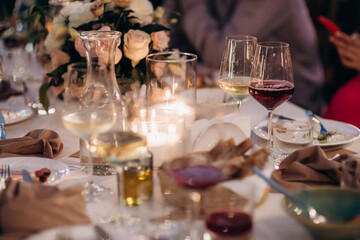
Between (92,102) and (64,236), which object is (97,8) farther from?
(64,236)

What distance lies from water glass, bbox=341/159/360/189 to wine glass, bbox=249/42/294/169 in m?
0.33

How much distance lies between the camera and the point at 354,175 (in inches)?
39.5

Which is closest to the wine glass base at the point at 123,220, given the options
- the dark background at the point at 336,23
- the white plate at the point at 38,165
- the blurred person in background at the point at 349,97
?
the white plate at the point at 38,165

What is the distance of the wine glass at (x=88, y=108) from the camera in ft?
3.59

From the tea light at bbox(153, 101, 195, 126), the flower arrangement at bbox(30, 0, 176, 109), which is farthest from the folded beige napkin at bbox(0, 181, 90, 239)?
the flower arrangement at bbox(30, 0, 176, 109)

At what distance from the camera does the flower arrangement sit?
5.45ft

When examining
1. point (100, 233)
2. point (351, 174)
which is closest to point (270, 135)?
point (351, 174)

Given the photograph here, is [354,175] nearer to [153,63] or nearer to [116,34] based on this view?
[153,63]

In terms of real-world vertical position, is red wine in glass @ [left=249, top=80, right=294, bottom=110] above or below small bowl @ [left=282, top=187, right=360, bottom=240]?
above

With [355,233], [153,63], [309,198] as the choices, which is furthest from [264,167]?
[153,63]

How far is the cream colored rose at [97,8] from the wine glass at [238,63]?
0.50 m

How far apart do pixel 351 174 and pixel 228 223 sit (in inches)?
12.4

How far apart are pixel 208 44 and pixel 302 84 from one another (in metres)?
0.79

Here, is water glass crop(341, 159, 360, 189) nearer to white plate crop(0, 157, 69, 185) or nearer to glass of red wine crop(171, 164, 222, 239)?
glass of red wine crop(171, 164, 222, 239)
